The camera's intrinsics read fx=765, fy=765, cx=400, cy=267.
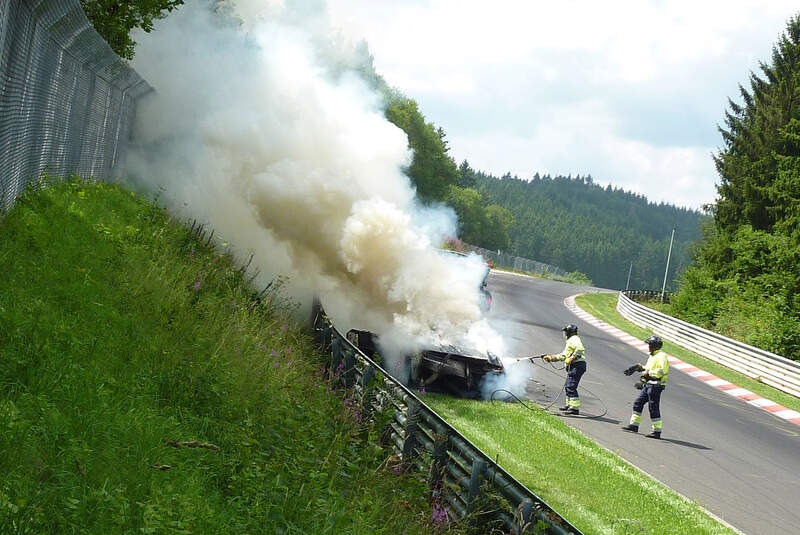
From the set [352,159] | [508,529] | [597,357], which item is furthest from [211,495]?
[597,357]

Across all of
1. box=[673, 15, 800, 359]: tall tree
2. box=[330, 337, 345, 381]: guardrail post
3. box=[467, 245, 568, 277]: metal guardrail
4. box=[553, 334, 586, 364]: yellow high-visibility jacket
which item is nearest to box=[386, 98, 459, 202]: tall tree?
box=[467, 245, 568, 277]: metal guardrail

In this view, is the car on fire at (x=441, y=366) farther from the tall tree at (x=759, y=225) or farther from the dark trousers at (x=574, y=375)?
the tall tree at (x=759, y=225)

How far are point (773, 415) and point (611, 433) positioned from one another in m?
8.00

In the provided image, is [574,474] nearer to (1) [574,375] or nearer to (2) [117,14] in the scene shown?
(1) [574,375]

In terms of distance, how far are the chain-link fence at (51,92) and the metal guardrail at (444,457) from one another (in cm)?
449

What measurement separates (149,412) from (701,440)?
37.3 feet

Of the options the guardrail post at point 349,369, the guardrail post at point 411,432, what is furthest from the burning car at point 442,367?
the guardrail post at point 411,432

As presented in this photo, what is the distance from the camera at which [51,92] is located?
1002cm

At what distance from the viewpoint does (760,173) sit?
123 feet

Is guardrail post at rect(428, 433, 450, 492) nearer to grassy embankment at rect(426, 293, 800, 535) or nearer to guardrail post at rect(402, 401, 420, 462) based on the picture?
guardrail post at rect(402, 401, 420, 462)

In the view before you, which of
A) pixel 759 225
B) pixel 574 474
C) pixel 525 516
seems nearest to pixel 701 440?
pixel 574 474

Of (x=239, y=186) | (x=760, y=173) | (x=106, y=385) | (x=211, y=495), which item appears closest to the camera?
(x=211, y=495)

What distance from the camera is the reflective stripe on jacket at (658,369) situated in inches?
540

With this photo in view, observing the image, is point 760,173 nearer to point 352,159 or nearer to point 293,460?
point 352,159
